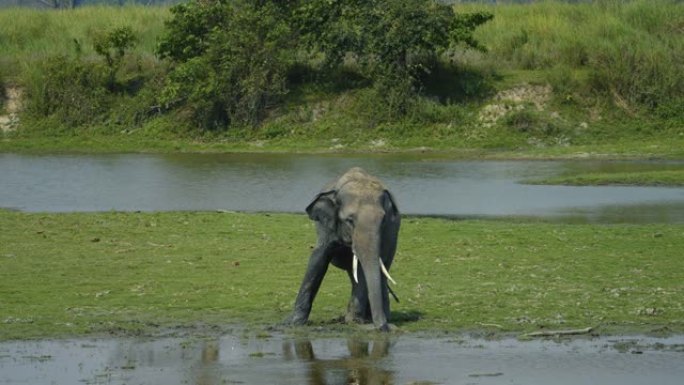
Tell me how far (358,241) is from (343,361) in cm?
117

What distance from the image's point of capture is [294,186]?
29.1 m

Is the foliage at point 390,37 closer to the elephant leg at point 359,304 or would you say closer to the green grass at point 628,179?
the green grass at point 628,179

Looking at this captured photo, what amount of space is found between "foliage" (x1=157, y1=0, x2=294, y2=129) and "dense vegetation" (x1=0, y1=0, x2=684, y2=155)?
0.13 ft

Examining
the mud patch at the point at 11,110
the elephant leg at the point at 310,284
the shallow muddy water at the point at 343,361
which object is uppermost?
the elephant leg at the point at 310,284

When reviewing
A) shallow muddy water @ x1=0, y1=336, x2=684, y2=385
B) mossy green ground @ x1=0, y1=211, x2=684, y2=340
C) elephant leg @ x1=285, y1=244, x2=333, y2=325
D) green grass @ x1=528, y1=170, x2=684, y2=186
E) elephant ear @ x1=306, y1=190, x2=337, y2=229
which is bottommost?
green grass @ x1=528, y1=170, x2=684, y2=186

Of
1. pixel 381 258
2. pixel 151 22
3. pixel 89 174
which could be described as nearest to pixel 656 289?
pixel 381 258

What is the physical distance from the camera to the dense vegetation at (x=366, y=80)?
38.4m

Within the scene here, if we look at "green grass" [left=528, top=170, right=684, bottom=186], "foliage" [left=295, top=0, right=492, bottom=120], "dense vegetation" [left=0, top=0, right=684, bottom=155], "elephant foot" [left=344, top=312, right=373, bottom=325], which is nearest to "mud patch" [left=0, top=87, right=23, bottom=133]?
"dense vegetation" [left=0, top=0, right=684, bottom=155]

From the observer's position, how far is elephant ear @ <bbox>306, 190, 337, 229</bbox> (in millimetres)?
13164

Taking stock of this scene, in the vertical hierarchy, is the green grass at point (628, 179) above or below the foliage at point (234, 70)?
below

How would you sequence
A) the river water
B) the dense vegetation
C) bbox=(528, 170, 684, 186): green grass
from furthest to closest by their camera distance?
the dense vegetation < bbox=(528, 170, 684, 186): green grass < the river water

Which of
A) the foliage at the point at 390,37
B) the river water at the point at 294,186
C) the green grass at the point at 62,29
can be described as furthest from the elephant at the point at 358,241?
the green grass at the point at 62,29

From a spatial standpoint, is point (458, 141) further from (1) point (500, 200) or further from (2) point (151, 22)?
(2) point (151, 22)

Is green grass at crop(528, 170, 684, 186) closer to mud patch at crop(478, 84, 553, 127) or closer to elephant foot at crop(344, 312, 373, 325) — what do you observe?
mud patch at crop(478, 84, 553, 127)
